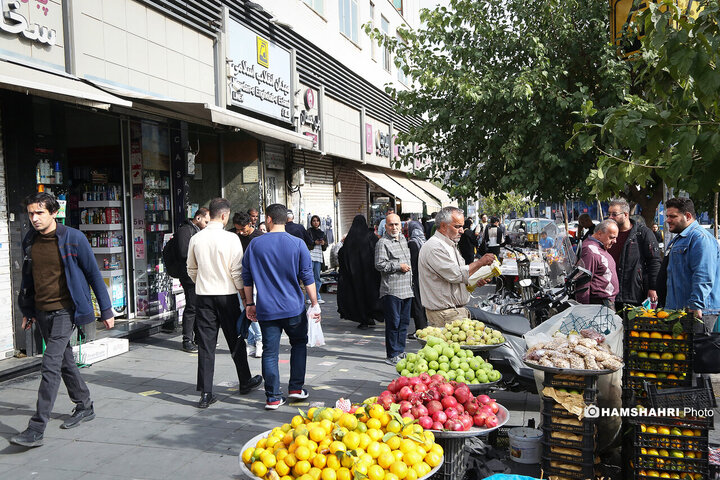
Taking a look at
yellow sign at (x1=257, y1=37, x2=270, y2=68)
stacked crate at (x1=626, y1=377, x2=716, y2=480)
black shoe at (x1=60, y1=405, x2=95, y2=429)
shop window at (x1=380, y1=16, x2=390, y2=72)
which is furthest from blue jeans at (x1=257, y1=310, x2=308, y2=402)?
shop window at (x1=380, y1=16, x2=390, y2=72)

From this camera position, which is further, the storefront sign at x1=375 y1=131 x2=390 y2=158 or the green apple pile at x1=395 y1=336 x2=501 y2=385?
the storefront sign at x1=375 y1=131 x2=390 y2=158

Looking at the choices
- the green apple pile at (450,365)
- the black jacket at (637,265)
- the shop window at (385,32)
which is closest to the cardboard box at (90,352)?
the green apple pile at (450,365)

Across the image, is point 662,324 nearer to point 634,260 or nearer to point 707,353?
point 707,353

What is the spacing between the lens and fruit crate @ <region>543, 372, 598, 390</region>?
3.82m

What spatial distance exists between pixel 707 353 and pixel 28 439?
539cm

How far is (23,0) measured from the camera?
6605 millimetres

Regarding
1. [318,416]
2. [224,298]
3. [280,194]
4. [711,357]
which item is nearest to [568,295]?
[711,357]

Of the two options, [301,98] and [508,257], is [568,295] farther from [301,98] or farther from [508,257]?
[301,98]

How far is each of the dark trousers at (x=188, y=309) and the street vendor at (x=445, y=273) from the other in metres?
3.58

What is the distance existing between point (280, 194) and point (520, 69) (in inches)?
259

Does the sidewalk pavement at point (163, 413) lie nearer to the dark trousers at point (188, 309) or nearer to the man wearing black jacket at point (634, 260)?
the dark trousers at point (188, 309)

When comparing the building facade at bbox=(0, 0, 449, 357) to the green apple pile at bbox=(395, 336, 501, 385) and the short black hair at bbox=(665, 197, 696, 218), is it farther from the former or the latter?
the short black hair at bbox=(665, 197, 696, 218)

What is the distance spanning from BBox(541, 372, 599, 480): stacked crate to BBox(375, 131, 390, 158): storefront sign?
710 inches

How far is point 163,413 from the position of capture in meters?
5.68
